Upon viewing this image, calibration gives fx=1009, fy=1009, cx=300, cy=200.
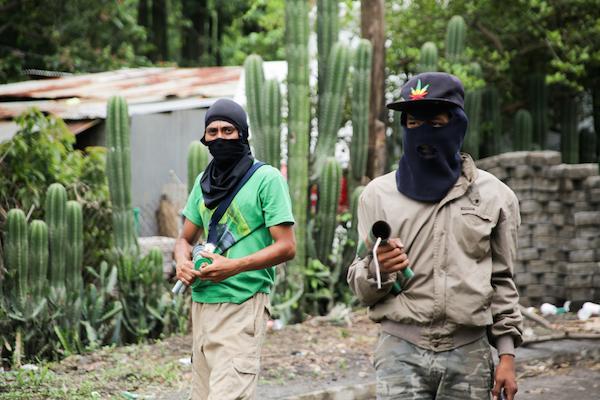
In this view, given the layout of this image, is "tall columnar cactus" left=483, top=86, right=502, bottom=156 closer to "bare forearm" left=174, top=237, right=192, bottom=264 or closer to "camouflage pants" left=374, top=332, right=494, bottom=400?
"bare forearm" left=174, top=237, right=192, bottom=264

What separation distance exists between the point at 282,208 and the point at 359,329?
5649 mm

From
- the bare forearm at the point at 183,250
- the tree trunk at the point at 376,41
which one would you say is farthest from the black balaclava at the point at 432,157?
the tree trunk at the point at 376,41

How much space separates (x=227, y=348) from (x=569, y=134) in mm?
11528

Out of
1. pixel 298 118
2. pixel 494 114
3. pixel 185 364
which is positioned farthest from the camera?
pixel 494 114

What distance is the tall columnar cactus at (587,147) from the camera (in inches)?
616

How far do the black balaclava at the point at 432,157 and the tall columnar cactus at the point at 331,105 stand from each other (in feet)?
23.2

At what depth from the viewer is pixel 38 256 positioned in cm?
886

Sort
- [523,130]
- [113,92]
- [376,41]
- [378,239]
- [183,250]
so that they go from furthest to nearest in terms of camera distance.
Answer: [113,92]
[523,130]
[376,41]
[183,250]
[378,239]

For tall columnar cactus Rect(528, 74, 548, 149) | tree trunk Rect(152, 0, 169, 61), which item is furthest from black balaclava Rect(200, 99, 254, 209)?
tree trunk Rect(152, 0, 169, 61)

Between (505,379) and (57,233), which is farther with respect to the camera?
(57,233)

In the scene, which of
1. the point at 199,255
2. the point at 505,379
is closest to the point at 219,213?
the point at 199,255

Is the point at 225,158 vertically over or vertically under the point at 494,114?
over

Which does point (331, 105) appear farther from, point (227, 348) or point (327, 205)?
point (227, 348)

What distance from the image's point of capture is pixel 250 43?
24094mm
